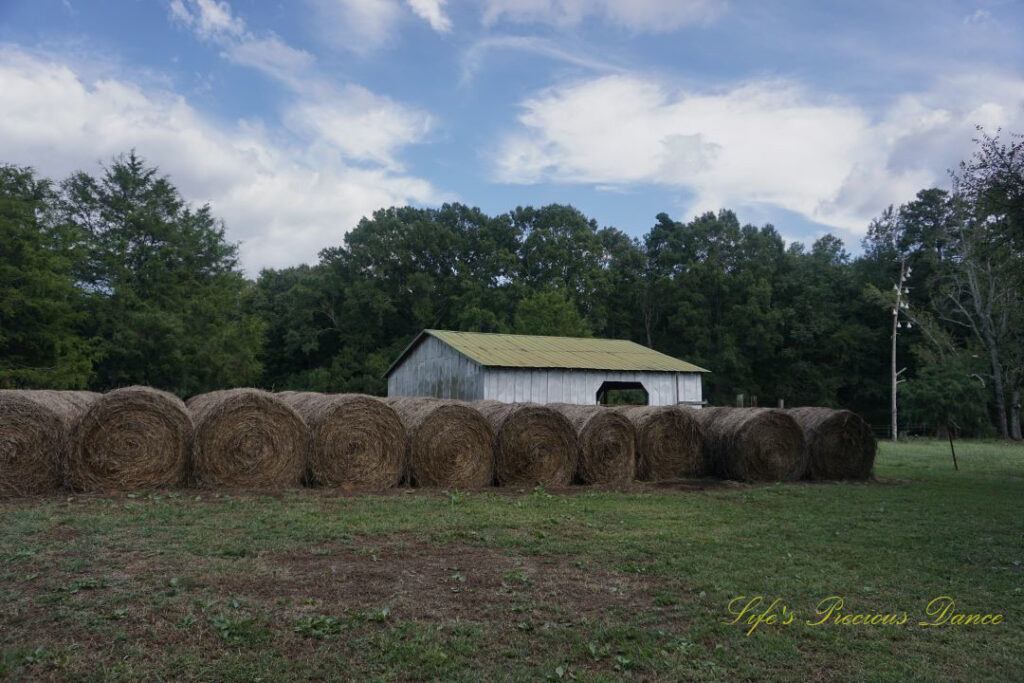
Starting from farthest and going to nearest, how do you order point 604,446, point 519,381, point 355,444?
point 519,381, point 604,446, point 355,444

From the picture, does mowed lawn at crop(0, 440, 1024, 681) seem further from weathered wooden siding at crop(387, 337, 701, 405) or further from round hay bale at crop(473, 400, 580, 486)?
weathered wooden siding at crop(387, 337, 701, 405)

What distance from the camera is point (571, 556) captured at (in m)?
7.49

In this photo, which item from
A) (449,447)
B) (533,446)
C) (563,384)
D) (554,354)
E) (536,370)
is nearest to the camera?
(449,447)

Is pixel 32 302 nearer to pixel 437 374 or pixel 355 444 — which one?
pixel 437 374

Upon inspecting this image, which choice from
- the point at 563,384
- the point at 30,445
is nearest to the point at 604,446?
the point at 30,445

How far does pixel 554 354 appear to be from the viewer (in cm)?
2631

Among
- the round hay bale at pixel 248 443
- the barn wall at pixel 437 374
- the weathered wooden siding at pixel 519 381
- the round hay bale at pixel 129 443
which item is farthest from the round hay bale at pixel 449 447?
the barn wall at pixel 437 374

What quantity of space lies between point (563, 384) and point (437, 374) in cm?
485

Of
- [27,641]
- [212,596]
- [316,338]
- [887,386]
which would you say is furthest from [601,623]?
[887,386]

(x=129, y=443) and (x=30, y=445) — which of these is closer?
(x=30, y=445)

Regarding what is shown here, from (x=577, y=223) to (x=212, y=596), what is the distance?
175ft

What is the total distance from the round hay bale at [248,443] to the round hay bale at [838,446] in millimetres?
10334

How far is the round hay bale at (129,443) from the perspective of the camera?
418 inches

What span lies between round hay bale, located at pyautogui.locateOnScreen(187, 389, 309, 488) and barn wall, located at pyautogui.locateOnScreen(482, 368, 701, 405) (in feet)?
39.0
